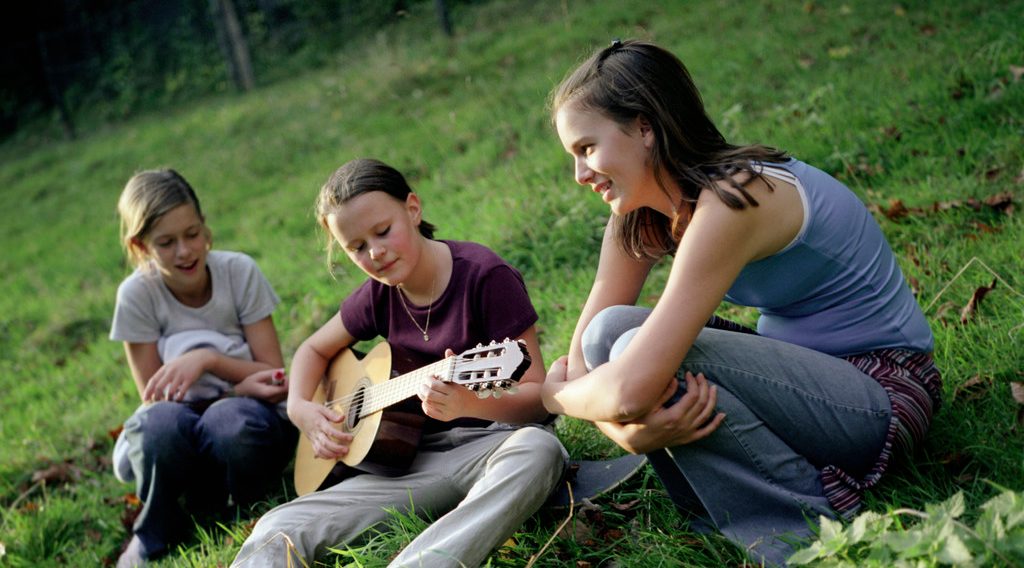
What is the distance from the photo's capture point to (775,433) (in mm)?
2148

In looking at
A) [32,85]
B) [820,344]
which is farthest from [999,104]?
[32,85]

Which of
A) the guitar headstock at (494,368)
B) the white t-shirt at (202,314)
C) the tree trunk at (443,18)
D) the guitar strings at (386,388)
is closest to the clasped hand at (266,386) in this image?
the white t-shirt at (202,314)

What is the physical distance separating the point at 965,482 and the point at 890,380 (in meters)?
0.32

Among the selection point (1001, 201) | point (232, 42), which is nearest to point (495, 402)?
point (1001, 201)

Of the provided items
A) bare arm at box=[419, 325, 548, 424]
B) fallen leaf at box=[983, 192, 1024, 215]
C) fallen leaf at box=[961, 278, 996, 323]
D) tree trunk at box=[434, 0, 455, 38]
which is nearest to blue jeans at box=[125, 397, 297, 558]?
bare arm at box=[419, 325, 548, 424]

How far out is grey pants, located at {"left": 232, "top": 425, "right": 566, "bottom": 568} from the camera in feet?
7.57

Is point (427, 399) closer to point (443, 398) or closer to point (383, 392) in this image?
point (443, 398)

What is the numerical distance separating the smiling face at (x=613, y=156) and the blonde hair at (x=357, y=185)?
0.76 meters

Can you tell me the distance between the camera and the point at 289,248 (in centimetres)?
622

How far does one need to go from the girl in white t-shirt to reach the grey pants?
672mm

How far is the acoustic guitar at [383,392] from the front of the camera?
92.2 inches

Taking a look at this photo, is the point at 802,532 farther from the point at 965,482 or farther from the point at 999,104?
the point at 999,104

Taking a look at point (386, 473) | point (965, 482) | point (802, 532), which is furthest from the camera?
point (386, 473)

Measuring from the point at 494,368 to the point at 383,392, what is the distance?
61 cm
